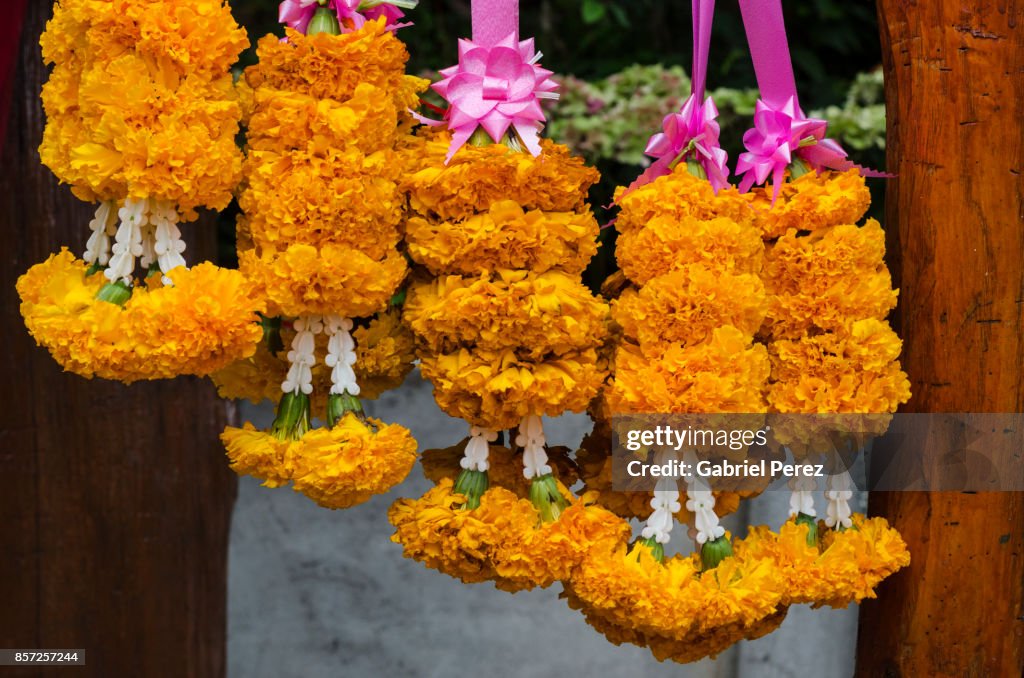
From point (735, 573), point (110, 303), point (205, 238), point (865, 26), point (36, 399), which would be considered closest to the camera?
point (110, 303)

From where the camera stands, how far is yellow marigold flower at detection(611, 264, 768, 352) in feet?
3.47

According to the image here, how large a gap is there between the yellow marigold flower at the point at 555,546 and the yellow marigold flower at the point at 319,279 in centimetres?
29

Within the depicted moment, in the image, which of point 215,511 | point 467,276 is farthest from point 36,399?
point 467,276

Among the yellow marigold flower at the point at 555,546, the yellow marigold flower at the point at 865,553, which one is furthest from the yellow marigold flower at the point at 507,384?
the yellow marigold flower at the point at 865,553

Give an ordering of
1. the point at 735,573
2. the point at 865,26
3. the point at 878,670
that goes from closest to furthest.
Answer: the point at 735,573
the point at 878,670
the point at 865,26

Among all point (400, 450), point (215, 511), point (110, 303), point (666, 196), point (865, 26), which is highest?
point (865, 26)

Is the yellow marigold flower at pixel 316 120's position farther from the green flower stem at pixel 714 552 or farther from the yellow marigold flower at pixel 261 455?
the green flower stem at pixel 714 552

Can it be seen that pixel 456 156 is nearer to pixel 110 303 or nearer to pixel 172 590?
pixel 110 303

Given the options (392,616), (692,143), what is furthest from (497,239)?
(392,616)

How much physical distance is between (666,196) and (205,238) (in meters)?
1.17

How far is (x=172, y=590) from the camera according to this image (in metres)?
2.03

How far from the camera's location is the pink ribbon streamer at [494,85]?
1.07 metres

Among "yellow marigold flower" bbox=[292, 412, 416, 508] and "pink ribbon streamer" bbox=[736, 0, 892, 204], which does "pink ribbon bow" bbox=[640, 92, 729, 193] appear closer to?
"pink ribbon streamer" bbox=[736, 0, 892, 204]

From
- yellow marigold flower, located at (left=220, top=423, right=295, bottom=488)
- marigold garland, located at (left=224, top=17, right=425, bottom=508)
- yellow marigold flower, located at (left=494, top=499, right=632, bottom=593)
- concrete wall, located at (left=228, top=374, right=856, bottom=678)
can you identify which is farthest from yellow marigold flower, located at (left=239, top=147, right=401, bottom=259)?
concrete wall, located at (left=228, top=374, right=856, bottom=678)
